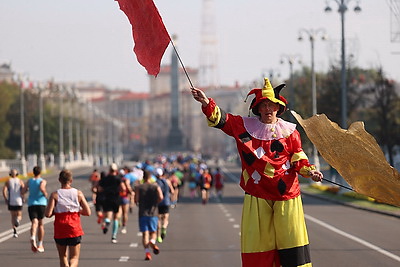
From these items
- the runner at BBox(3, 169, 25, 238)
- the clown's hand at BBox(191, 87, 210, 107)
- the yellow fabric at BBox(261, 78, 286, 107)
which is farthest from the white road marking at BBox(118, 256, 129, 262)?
the clown's hand at BBox(191, 87, 210, 107)

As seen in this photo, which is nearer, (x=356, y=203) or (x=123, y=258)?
(x=123, y=258)

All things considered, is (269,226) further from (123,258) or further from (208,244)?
(208,244)

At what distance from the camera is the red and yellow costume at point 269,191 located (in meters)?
10.1

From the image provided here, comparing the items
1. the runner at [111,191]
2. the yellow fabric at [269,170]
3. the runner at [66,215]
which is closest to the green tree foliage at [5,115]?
the runner at [111,191]

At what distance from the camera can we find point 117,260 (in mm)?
19250

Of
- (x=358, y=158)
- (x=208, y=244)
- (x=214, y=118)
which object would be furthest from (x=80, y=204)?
(x=208, y=244)

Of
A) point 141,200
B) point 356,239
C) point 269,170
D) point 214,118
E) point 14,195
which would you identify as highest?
point 214,118

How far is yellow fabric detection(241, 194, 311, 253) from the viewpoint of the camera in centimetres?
1005

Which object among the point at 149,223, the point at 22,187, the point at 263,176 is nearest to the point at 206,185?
the point at 22,187

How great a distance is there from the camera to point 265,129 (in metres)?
10.3

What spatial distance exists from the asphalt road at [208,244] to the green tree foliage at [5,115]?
7773 centimetres

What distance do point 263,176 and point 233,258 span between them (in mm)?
9575

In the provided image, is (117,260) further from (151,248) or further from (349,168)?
(349,168)

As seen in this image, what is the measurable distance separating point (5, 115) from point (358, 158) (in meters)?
115
